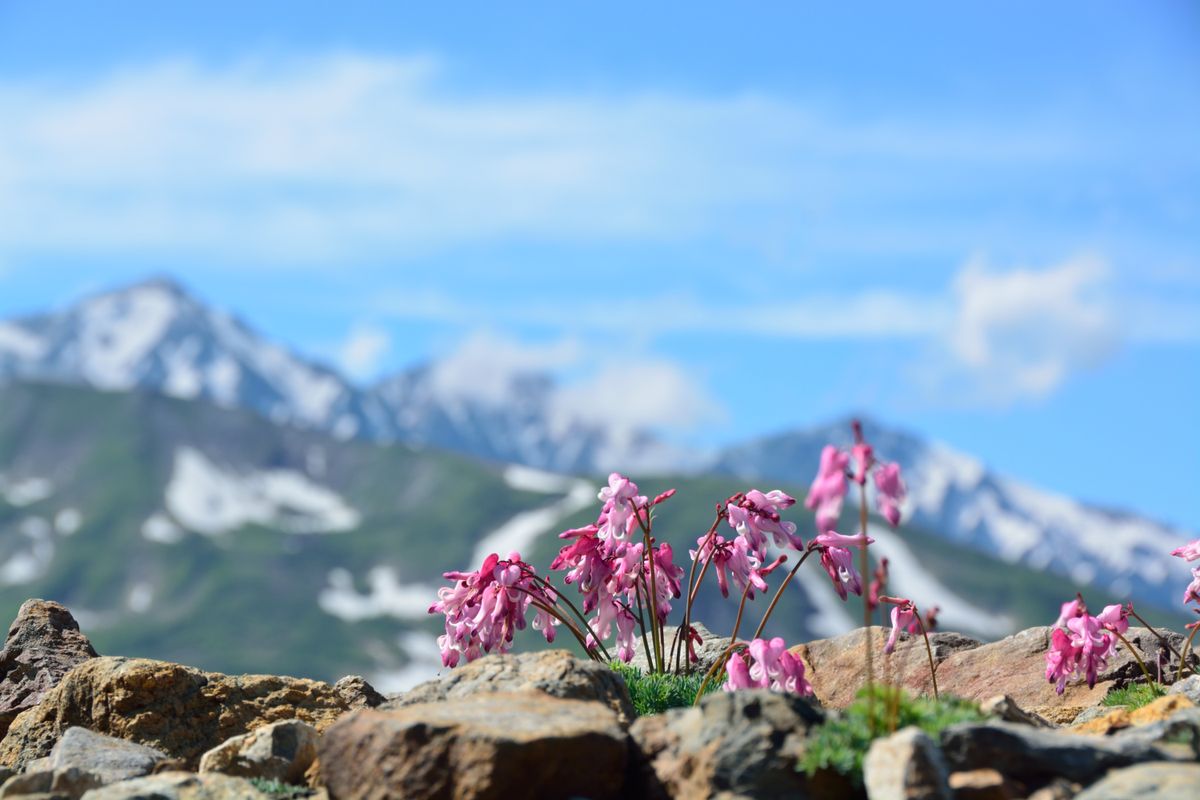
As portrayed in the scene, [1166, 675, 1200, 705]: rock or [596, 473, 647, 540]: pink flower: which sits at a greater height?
[596, 473, 647, 540]: pink flower

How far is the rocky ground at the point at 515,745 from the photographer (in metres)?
10.4

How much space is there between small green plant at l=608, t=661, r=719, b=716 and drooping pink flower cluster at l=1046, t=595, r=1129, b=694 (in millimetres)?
4021

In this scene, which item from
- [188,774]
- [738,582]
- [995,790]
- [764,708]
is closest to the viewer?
[995,790]

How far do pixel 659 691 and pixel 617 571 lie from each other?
1.58m

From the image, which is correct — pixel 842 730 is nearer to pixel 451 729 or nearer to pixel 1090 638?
pixel 451 729

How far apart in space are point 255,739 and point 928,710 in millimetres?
5771

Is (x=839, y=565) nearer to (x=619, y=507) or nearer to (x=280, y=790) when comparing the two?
(x=619, y=507)

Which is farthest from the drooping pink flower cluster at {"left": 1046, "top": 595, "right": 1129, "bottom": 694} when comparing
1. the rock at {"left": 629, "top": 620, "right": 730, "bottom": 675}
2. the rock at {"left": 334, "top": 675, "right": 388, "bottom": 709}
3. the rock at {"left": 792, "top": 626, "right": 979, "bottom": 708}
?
the rock at {"left": 334, "top": 675, "right": 388, "bottom": 709}

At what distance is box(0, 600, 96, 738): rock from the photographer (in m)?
17.2

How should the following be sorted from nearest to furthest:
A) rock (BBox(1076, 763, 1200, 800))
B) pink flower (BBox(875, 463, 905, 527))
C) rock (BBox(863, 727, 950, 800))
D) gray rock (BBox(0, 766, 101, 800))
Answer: rock (BBox(1076, 763, 1200, 800)) < rock (BBox(863, 727, 950, 800)) < pink flower (BBox(875, 463, 905, 527)) < gray rock (BBox(0, 766, 101, 800))

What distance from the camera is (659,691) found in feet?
49.2

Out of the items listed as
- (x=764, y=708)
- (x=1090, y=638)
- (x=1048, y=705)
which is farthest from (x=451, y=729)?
(x=1048, y=705)

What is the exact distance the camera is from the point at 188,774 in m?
12.3

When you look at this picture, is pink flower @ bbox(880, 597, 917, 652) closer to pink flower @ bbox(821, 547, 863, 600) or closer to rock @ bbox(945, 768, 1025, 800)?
pink flower @ bbox(821, 547, 863, 600)
